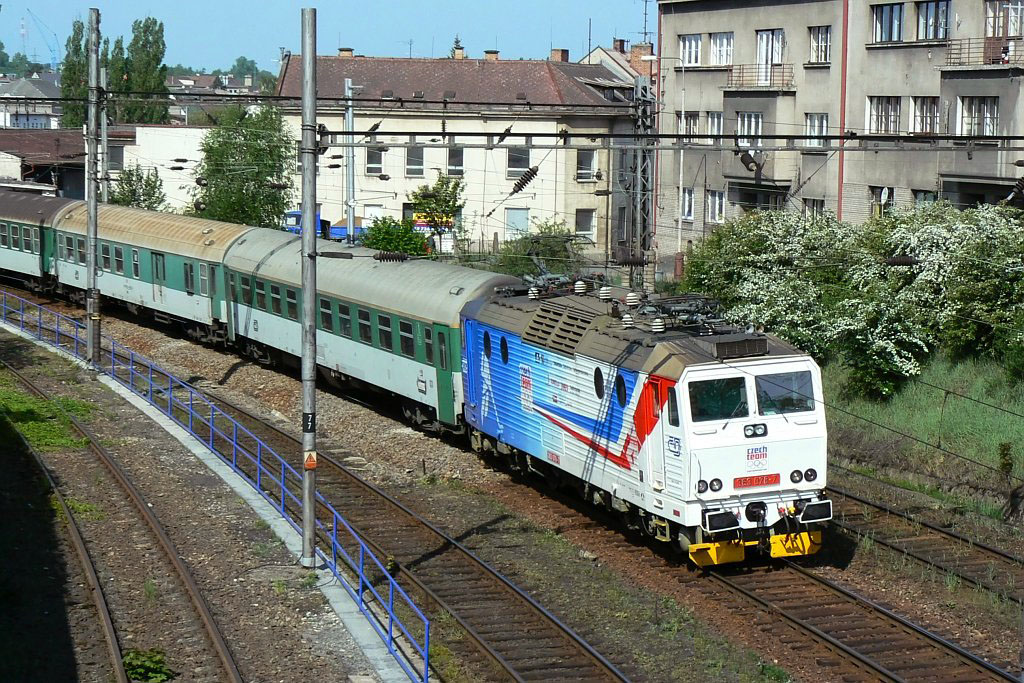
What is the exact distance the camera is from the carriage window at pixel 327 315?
27.2 meters

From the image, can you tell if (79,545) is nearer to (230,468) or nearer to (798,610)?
(230,468)

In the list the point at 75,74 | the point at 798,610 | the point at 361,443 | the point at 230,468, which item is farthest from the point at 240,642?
the point at 75,74

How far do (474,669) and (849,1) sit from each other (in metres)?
29.4

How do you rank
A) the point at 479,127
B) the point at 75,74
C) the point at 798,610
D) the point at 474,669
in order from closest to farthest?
the point at 474,669 < the point at 798,610 < the point at 479,127 < the point at 75,74

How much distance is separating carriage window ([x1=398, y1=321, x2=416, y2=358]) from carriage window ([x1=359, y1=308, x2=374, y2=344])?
142 centimetres

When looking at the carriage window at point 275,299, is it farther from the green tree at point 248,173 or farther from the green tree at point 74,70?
the green tree at point 74,70

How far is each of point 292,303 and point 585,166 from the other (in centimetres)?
3176

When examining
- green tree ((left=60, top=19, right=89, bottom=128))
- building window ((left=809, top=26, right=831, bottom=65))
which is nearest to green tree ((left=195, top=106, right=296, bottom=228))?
building window ((left=809, top=26, right=831, bottom=65))

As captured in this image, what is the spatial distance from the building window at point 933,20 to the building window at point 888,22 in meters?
0.74

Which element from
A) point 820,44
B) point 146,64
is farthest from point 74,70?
point 820,44

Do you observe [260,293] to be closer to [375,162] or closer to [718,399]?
[718,399]

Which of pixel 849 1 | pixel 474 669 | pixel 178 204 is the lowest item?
pixel 474 669

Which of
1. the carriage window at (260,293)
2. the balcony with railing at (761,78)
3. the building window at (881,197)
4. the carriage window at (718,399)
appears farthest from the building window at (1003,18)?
the carriage window at (718,399)

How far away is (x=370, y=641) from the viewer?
14312 mm
